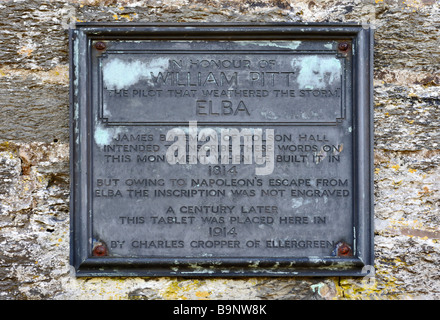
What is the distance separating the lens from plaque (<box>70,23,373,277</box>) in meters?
1.62

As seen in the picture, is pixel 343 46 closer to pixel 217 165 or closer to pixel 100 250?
pixel 217 165

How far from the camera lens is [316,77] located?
1643mm

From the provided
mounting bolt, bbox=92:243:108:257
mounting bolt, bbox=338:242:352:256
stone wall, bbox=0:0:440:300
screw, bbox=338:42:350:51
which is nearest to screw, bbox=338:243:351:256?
mounting bolt, bbox=338:242:352:256

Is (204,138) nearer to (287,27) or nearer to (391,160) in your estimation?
(287,27)

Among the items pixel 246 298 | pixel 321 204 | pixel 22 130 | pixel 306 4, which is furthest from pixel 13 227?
pixel 306 4

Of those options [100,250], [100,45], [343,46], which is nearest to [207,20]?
[100,45]

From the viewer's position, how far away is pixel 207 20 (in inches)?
65.4

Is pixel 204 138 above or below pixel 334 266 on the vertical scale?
above

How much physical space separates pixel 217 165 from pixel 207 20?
555 millimetres

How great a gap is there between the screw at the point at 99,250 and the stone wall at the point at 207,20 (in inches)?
4.3

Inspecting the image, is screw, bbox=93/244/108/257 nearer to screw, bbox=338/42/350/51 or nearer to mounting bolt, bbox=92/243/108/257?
mounting bolt, bbox=92/243/108/257

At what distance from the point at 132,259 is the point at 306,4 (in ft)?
3.84

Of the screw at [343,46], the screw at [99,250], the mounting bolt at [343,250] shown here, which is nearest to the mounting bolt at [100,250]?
the screw at [99,250]

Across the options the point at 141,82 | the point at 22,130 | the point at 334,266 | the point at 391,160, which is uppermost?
the point at 141,82
